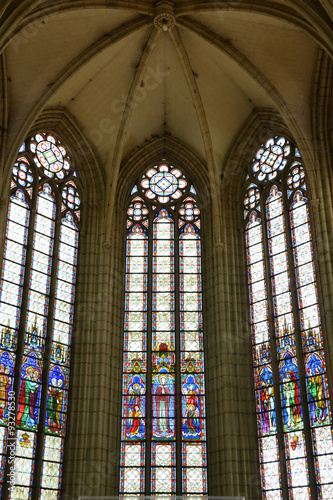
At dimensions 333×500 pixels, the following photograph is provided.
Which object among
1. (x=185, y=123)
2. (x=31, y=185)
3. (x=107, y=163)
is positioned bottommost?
(x=31, y=185)

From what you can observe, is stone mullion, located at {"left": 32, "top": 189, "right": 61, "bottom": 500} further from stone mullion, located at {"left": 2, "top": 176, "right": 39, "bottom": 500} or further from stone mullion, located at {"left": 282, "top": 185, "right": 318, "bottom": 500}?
stone mullion, located at {"left": 282, "top": 185, "right": 318, "bottom": 500}

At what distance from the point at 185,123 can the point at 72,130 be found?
11.1ft

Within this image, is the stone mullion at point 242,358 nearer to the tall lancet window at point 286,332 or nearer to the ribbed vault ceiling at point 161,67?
the tall lancet window at point 286,332

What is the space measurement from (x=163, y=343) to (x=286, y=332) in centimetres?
329

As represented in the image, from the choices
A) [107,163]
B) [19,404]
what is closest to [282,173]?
[107,163]

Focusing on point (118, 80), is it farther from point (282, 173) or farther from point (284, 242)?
point (284, 242)

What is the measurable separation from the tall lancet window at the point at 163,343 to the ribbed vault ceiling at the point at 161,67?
5.18ft

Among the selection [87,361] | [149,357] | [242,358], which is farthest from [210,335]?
[87,361]

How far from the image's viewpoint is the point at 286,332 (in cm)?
1742

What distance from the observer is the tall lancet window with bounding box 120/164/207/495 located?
55.4 ft

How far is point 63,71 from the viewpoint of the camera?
18.3 m

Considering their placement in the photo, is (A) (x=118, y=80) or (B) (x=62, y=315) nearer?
(B) (x=62, y=315)

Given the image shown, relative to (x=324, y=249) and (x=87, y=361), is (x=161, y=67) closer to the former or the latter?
(x=324, y=249)

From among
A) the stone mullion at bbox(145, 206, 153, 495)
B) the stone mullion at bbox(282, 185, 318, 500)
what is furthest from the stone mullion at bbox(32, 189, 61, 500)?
the stone mullion at bbox(282, 185, 318, 500)
